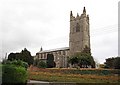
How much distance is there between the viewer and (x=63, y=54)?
3169 inches

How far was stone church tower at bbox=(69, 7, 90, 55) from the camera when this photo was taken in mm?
78438

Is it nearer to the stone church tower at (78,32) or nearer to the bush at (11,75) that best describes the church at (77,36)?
the stone church tower at (78,32)

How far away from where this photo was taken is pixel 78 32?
8050 centimetres

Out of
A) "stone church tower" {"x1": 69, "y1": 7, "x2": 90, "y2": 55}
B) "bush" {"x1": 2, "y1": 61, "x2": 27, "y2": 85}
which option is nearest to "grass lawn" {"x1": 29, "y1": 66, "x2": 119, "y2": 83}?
"bush" {"x1": 2, "y1": 61, "x2": 27, "y2": 85}

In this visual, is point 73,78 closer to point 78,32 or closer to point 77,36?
point 78,32

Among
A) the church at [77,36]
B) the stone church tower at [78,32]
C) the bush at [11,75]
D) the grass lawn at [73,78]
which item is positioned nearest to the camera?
the bush at [11,75]

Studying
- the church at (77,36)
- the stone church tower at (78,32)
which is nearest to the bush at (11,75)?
the church at (77,36)

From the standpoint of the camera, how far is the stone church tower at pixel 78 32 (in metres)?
78.4

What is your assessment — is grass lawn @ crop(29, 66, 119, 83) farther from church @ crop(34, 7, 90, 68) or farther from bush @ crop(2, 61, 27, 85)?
church @ crop(34, 7, 90, 68)

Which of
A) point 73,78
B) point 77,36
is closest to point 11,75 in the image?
point 73,78

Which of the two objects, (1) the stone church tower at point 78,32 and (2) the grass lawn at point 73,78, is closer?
(2) the grass lawn at point 73,78

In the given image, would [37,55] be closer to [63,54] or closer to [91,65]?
[63,54]

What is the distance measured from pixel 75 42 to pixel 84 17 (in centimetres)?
901

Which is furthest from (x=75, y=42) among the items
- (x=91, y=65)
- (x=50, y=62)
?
(x=91, y=65)
